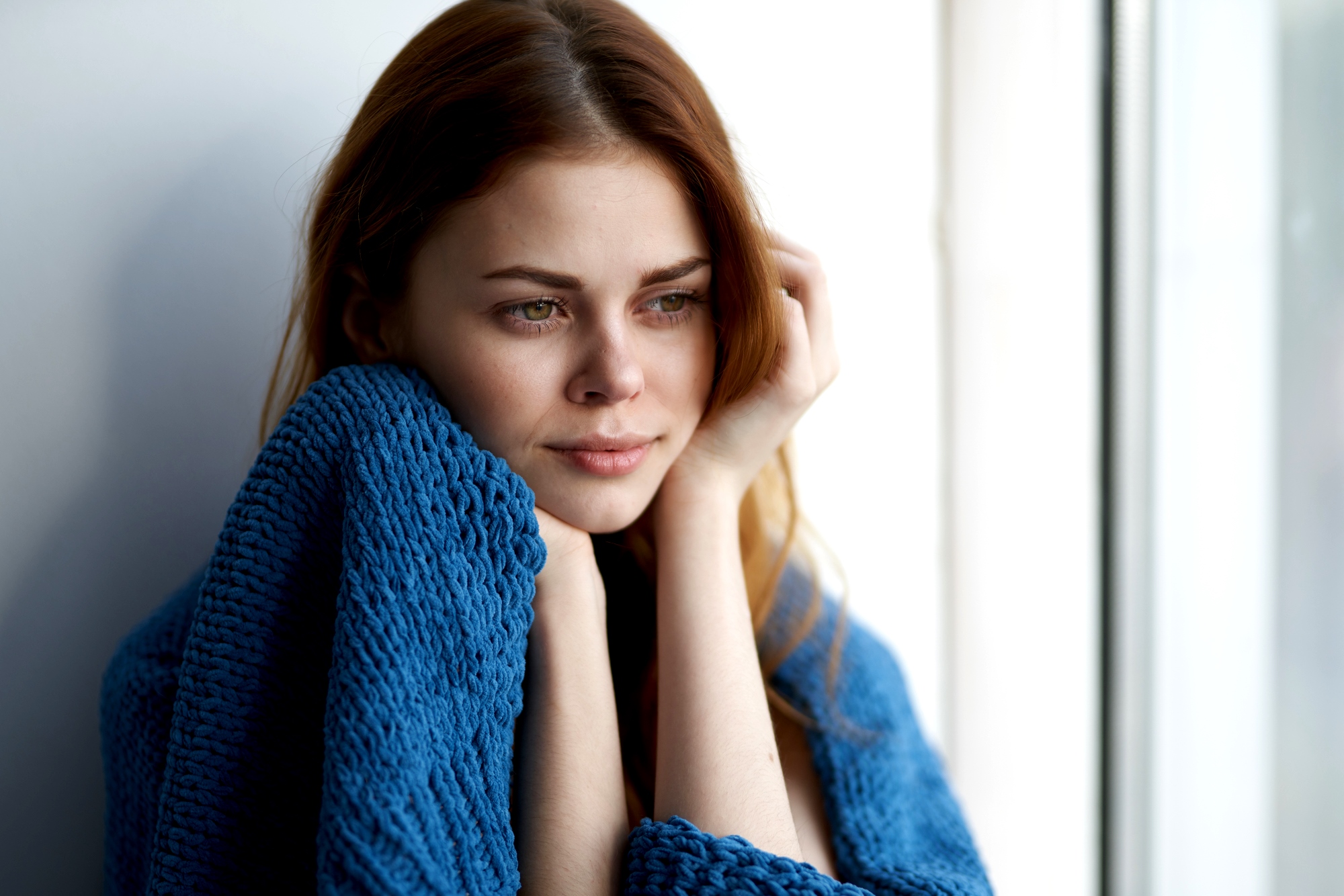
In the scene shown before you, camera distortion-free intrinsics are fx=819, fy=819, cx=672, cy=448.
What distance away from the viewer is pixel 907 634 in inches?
51.9

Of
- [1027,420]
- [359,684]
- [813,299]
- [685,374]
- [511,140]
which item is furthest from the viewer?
[1027,420]

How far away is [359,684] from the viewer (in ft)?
1.97

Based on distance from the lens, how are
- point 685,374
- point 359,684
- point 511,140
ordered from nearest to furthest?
point 359,684 → point 511,140 → point 685,374

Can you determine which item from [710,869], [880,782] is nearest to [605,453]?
A: [710,869]

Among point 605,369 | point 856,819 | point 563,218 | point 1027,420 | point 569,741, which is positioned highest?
point 563,218

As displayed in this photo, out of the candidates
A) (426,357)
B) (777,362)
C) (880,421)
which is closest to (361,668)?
(426,357)

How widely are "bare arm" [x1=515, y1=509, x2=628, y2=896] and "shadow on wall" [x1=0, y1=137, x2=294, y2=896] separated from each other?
42 cm

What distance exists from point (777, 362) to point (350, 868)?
618mm

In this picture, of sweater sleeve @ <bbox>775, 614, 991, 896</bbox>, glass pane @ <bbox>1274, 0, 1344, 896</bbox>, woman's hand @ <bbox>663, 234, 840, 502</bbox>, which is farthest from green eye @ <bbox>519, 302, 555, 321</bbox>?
glass pane @ <bbox>1274, 0, 1344, 896</bbox>

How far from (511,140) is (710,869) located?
2.11 ft

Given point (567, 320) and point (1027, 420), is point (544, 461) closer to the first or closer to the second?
point (567, 320)

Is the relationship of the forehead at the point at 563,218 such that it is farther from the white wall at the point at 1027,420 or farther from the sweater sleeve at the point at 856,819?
the white wall at the point at 1027,420

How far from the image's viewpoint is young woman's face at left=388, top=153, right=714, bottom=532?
Answer: 0.72 metres

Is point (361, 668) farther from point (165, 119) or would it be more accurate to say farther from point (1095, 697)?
point (1095, 697)
